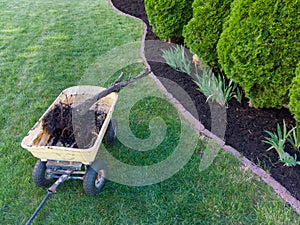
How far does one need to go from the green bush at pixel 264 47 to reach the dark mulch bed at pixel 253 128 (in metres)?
0.19

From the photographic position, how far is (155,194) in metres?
2.38

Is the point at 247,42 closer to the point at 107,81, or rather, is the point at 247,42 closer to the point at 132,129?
the point at 132,129

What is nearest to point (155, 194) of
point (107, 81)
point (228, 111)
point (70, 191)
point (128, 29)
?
point (70, 191)

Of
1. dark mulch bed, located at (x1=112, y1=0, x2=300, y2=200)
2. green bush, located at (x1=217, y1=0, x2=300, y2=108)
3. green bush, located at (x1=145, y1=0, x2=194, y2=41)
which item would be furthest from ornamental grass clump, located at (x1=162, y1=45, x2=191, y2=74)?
green bush, located at (x1=217, y1=0, x2=300, y2=108)

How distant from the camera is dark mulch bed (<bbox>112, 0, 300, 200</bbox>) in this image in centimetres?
242

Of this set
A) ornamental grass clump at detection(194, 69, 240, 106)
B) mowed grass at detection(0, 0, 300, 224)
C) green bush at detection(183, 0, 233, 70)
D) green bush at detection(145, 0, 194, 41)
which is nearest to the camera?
mowed grass at detection(0, 0, 300, 224)

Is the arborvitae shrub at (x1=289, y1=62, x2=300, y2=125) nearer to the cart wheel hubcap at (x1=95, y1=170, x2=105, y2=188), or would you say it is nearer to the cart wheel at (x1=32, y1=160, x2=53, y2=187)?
the cart wheel hubcap at (x1=95, y1=170, x2=105, y2=188)

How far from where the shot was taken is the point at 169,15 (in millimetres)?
4043

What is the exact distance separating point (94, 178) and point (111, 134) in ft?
1.87

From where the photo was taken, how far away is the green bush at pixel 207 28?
313 cm

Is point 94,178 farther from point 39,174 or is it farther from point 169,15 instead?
point 169,15

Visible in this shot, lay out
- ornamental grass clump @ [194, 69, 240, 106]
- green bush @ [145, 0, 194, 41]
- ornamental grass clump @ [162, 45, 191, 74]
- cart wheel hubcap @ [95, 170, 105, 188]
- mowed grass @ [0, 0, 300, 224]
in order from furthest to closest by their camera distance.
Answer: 1. green bush @ [145, 0, 194, 41]
2. ornamental grass clump @ [162, 45, 191, 74]
3. ornamental grass clump @ [194, 69, 240, 106]
4. cart wheel hubcap @ [95, 170, 105, 188]
5. mowed grass @ [0, 0, 300, 224]

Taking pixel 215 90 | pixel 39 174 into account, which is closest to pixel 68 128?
pixel 39 174

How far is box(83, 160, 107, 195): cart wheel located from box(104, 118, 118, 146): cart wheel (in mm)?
408
